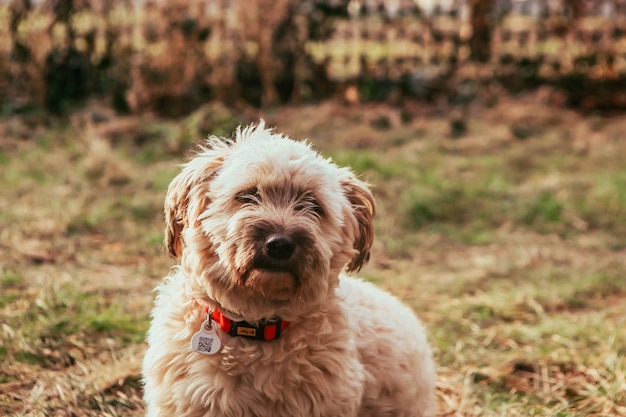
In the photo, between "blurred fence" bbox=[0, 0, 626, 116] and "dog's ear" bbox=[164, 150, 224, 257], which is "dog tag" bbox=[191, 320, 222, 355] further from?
"blurred fence" bbox=[0, 0, 626, 116]

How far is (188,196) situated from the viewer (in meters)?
2.80

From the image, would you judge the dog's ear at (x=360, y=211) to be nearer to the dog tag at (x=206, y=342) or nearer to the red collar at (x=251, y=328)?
the red collar at (x=251, y=328)

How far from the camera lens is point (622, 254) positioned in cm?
594

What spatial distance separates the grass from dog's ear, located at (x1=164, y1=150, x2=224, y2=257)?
99 centimetres

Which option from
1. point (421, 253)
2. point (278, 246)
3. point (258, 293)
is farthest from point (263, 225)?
point (421, 253)

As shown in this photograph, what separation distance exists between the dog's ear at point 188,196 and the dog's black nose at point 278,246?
1.14 ft

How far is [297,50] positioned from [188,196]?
7411 mm

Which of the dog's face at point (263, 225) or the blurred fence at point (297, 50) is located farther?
the blurred fence at point (297, 50)

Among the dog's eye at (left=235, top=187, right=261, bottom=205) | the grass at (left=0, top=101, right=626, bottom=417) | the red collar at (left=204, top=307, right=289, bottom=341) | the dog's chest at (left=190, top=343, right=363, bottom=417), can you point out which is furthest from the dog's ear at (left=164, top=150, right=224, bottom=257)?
the grass at (left=0, top=101, right=626, bottom=417)

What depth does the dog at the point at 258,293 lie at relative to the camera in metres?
2.58

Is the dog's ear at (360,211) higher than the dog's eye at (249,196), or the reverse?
the dog's eye at (249,196)

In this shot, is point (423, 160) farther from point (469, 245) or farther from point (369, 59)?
point (369, 59)

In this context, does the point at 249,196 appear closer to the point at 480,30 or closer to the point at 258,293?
the point at 258,293

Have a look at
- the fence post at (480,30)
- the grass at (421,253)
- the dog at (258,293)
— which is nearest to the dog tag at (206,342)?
the dog at (258,293)
